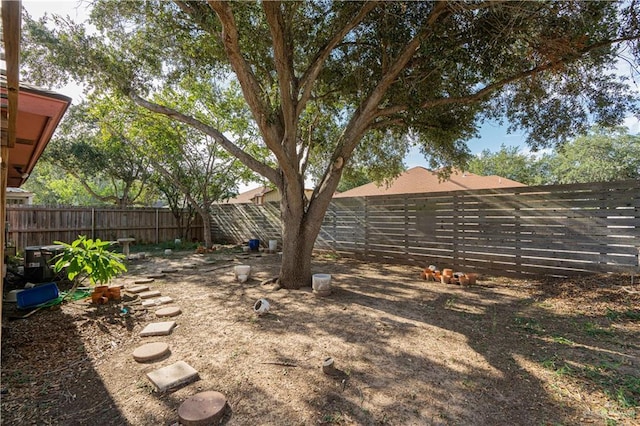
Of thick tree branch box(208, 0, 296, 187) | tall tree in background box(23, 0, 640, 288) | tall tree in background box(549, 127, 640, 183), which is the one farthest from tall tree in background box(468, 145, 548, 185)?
thick tree branch box(208, 0, 296, 187)

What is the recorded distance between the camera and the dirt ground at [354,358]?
1.92m

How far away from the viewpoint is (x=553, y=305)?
3986 millimetres

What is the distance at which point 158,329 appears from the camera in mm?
3150

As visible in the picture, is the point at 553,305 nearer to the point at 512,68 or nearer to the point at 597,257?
the point at 597,257

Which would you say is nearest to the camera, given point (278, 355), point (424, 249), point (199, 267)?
point (278, 355)

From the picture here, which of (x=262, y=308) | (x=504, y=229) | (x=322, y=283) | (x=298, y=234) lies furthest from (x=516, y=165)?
(x=262, y=308)

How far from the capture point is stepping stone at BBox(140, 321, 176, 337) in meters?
3.09

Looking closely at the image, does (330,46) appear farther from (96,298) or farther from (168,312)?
(96,298)

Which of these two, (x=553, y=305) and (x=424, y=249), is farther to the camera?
(x=424, y=249)

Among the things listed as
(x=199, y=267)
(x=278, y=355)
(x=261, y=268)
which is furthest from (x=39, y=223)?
(x=278, y=355)

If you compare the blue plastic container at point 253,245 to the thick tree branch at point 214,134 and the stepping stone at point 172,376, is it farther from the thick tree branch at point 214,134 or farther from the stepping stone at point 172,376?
the stepping stone at point 172,376

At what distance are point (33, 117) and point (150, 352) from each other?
2.54m

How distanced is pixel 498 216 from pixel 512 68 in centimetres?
261

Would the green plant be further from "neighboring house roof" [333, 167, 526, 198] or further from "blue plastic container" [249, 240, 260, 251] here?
"neighboring house roof" [333, 167, 526, 198]
